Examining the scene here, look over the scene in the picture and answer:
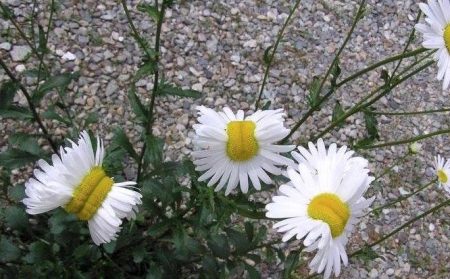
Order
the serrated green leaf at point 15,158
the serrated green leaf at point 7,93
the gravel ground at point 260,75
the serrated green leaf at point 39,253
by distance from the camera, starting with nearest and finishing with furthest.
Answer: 1. the serrated green leaf at point 39,253
2. the serrated green leaf at point 7,93
3. the serrated green leaf at point 15,158
4. the gravel ground at point 260,75

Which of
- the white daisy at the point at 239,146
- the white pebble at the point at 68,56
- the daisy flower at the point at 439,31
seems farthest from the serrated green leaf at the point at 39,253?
the white pebble at the point at 68,56

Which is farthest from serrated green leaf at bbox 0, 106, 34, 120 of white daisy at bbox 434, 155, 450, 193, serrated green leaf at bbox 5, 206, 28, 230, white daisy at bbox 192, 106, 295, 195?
white daisy at bbox 434, 155, 450, 193

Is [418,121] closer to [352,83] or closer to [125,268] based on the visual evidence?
[352,83]

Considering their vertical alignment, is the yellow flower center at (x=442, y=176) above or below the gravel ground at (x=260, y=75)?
below

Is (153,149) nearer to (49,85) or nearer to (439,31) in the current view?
(49,85)

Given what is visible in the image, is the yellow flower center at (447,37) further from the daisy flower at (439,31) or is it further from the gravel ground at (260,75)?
the gravel ground at (260,75)
